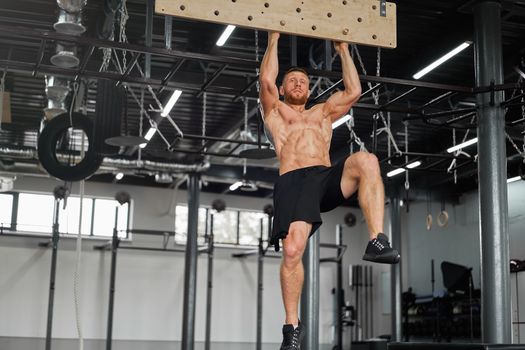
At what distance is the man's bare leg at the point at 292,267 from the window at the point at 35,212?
1309cm

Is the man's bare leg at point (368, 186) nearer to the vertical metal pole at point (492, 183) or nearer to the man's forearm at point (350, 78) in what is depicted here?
the man's forearm at point (350, 78)

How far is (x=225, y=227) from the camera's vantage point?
1841cm

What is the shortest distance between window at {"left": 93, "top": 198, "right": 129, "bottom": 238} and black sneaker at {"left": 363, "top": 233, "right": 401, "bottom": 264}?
44.2 ft

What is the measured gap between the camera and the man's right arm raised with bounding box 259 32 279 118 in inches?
177

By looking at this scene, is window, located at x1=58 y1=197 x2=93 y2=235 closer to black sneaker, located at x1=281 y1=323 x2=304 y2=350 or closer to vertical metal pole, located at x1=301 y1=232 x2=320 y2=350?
vertical metal pole, located at x1=301 y1=232 x2=320 y2=350

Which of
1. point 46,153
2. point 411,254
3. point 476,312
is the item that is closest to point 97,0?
point 46,153

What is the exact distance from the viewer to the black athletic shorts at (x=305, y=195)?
4.30 meters

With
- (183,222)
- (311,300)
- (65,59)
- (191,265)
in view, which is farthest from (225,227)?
(65,59)

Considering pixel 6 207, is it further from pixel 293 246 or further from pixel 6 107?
pixel 293 246

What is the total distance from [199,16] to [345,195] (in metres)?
1.27

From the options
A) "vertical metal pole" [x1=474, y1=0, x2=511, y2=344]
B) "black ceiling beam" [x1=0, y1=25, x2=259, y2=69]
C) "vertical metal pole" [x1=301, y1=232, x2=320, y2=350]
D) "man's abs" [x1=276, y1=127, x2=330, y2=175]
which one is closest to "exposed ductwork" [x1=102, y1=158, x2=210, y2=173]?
"vertical metal pole" [x1=301, y1=232, x2=320, y2=350]

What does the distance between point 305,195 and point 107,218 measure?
44.4 feet

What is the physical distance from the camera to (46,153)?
919cm

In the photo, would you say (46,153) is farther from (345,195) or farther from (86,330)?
(86,330)
